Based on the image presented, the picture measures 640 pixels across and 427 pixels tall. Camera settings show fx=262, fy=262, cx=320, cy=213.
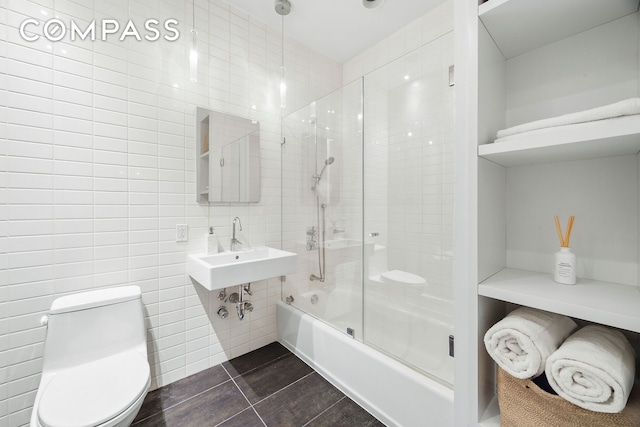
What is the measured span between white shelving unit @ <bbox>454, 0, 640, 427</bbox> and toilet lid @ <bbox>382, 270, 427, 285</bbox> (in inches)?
36.1

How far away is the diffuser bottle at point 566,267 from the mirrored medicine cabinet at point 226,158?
6.25ft

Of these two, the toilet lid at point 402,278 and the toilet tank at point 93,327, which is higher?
the toilet lid at point 402,278

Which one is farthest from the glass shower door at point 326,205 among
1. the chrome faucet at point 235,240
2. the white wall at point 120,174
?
the chrome faucet at point 235,240

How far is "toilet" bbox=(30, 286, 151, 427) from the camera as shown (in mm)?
1034

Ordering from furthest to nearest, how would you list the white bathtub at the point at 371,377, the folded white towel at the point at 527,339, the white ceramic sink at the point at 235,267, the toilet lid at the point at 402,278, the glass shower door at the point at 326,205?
1. the glass shower door at the point at 326,205
2. the toilet lid at the point at 402,278
3. the white ceramic sink at the point at 235,267
4. the white bathtub at the point at 371,377
5. the folded white towel at the point at 527,339

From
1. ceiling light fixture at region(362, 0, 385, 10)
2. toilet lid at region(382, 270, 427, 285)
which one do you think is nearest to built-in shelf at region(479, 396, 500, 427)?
toilet lid at region(382, 270, 427, 285)

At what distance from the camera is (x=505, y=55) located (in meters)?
0.94

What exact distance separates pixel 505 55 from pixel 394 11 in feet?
5.01

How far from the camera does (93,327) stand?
141 cm

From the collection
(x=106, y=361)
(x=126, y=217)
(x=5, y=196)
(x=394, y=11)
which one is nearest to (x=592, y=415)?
(x=106, y=361)

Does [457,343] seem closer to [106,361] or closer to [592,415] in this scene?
[592,415]

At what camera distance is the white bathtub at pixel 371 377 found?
1.27 meters

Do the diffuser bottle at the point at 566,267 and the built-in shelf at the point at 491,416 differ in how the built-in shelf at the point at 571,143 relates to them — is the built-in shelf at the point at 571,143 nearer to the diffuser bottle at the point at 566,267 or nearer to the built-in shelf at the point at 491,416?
the diffuser bottle at the point at 566,267

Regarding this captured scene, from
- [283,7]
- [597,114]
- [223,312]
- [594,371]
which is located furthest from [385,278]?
[283,7]
